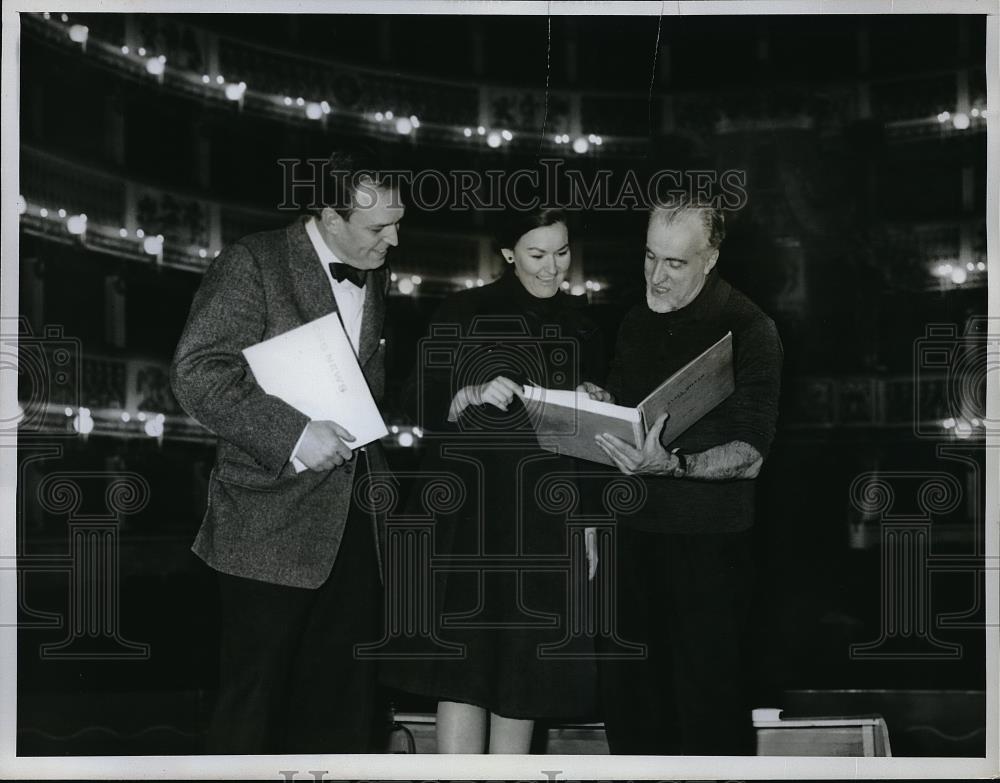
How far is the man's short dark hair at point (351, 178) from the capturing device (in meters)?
2.58

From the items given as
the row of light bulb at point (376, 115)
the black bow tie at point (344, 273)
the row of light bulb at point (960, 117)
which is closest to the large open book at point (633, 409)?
the black bow tie at point (344, 273)

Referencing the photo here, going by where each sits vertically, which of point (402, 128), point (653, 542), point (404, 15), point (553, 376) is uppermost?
point (404, 15)

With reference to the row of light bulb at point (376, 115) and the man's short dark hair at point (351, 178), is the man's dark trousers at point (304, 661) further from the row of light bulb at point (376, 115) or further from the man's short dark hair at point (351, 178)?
the row of light bulb at point (376, 115)

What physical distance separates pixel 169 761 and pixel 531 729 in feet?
2.97

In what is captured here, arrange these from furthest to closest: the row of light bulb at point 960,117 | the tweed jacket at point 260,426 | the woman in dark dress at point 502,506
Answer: the row of light bulb at point 960,117, the woman in dark dress at point 502,506, the tweed jacket at point 260,426

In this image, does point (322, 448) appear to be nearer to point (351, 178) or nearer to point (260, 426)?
point (260, 426)

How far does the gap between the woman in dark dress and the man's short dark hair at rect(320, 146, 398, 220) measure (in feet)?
1.10

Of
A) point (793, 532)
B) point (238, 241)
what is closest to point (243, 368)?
point (238, 241)

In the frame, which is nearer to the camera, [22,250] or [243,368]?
[243,368]

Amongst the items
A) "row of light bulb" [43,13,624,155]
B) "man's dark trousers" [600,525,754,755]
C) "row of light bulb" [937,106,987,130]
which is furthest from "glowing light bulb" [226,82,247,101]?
"row of light bulb" [937,106,987,130]

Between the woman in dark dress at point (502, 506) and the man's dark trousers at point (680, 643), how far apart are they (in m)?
0.10

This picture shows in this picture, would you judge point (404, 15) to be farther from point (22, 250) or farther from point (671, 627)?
point (671, 627)

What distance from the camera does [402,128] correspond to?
262cm

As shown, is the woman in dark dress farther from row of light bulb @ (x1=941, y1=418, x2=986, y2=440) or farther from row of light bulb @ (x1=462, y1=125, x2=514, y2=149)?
row of light bulb @ (x1=941, y1=418, x2=986, y2=440)
